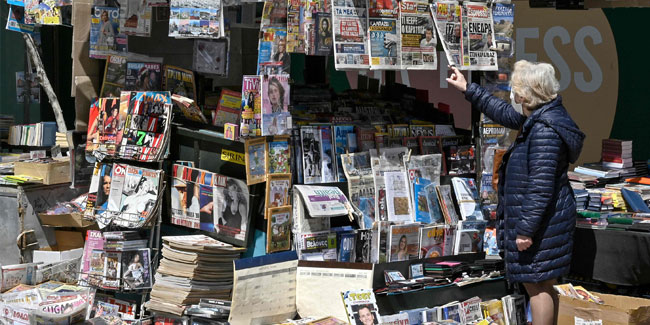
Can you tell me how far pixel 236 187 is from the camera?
573cm

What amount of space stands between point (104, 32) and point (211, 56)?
857 millimetres

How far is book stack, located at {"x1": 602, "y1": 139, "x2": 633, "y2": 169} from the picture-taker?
8.16 m

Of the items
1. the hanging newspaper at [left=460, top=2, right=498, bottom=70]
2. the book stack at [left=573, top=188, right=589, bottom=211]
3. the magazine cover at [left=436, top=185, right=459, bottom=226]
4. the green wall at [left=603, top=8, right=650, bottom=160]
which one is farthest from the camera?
the green wall at [left=603, top=8, right=650, bottom=160]

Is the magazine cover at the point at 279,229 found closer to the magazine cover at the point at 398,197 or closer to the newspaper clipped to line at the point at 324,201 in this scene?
the newspaper clipped to line at the point at 324,201

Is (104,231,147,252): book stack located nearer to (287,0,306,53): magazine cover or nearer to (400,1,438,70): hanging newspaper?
(287,0,306,53): magazine cover

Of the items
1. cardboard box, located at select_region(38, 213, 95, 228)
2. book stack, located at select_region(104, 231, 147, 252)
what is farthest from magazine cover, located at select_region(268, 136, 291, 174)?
cardboard box, located at select_region(38, 213, 95, 228)

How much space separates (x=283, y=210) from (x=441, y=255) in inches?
53.4

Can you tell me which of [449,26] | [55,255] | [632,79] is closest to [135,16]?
[55,255]

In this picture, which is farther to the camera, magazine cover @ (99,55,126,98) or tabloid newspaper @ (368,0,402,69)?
magazine cover @ (99,55,126,98)

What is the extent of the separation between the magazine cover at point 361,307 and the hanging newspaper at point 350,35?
1512mm

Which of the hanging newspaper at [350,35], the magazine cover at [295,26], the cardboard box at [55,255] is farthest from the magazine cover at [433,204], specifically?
the cardboard box at [55,255]

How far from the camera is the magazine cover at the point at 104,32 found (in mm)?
6348

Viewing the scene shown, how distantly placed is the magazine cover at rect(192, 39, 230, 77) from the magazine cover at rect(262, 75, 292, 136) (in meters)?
0.85

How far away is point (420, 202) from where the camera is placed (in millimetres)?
6188
